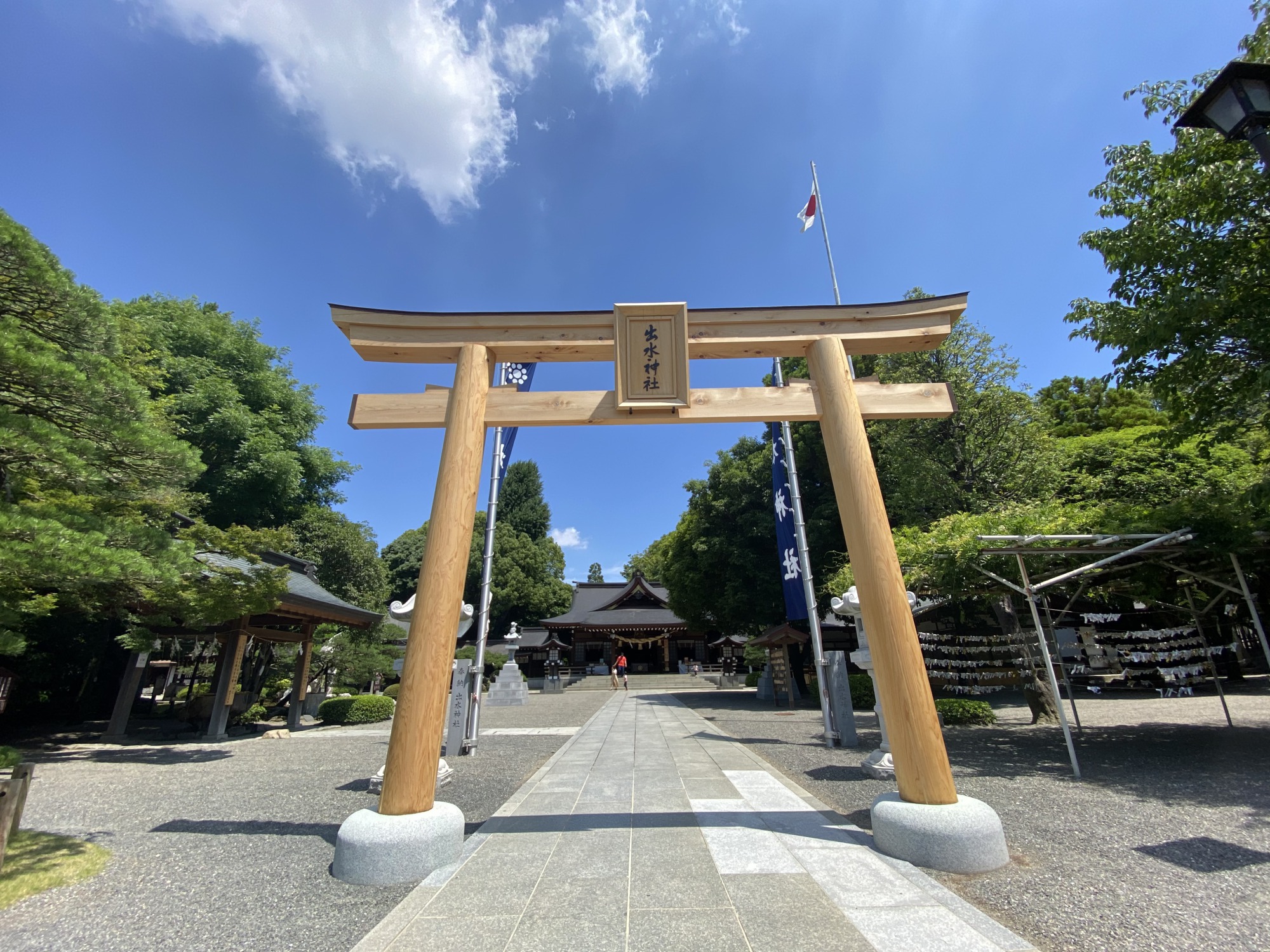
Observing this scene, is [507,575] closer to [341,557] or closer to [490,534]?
[341,557]

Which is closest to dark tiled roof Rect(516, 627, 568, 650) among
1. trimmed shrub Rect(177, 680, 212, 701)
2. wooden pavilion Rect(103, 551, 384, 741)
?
trimmed shrub Rect(177, 680, 212, 701)

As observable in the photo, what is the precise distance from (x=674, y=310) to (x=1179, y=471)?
52.0 ft

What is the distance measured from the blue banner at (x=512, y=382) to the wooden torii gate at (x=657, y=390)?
4531mm

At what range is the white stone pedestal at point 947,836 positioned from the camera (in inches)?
134

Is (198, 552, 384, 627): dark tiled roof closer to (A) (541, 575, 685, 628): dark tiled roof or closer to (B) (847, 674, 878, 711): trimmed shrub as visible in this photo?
(B) (847, 674, 878, 711): trimmed shrub

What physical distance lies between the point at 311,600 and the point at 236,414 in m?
11.4

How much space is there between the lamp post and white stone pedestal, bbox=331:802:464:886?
260 inches

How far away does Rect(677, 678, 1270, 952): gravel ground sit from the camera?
2.80 metres

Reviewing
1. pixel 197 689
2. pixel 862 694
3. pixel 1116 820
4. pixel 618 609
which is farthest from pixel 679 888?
pixel 618 609

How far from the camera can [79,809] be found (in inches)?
217

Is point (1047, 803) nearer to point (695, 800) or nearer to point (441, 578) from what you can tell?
point (695, 800)

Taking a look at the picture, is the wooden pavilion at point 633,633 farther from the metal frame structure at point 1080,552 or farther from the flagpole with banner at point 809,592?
the metal frame structure at point 1080,552

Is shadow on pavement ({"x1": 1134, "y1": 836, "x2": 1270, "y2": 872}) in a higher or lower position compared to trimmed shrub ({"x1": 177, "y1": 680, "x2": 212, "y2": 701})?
lower

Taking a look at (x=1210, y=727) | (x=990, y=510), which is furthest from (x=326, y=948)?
(x=990, y=510)
